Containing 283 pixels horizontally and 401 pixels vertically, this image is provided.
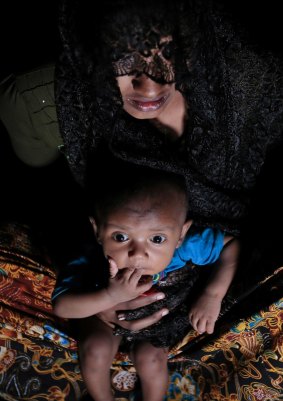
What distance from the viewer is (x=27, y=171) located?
179 cm

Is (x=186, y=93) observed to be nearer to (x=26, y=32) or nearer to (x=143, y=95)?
(x=143, y=95)

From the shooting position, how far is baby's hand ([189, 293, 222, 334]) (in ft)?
3.53

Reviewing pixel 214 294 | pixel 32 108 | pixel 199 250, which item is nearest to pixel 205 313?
pixel 214 294

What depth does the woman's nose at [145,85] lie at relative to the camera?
95 centimetres

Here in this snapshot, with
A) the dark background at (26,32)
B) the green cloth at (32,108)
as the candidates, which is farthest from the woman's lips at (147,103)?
the dark background at (26,32)

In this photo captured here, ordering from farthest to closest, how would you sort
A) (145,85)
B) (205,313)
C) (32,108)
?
(32,108) < (205,313) < (145,85)

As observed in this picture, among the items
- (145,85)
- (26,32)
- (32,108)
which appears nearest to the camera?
(145,85)

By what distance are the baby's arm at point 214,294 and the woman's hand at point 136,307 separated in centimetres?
9

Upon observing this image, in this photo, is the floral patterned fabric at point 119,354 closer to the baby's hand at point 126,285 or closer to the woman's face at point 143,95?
the baby's hand at point 126,285

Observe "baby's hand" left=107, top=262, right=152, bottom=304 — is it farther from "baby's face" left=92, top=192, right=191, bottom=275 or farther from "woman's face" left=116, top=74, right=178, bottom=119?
"woman's face" left=116, top=74, right=178, bottom=119

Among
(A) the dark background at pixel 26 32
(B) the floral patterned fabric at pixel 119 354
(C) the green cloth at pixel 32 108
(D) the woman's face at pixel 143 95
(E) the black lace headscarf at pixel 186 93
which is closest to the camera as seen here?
(E) the black lace headscarf at pixel 186 93

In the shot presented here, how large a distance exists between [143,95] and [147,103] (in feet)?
0.10

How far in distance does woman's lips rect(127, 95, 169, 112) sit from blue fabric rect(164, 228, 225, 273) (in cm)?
35

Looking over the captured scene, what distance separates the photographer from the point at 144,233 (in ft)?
3.19
